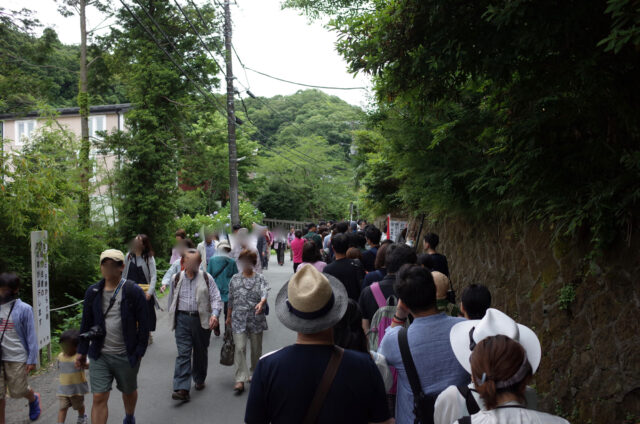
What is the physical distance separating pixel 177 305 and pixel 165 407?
1.29m

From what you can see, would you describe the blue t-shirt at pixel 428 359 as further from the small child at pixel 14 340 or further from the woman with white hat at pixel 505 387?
the small child at pixel 14 340

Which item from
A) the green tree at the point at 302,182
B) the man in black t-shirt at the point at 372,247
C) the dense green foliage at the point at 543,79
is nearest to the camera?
the dense green foliage at the point at 543,79

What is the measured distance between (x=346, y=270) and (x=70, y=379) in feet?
11.2

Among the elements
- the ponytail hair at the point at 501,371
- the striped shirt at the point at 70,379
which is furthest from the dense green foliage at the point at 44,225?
the ponytail hair at the point at 501,371

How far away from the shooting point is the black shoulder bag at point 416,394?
119 inches

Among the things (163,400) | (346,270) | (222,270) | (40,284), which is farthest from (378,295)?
(40,284)

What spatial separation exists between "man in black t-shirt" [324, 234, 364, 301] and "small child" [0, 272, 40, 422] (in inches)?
137

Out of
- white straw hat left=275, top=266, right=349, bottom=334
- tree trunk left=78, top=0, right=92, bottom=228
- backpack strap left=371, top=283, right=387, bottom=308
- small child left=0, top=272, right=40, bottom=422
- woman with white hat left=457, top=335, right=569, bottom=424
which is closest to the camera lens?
woman with white hat left=457, top=335, right=569, bottom=424

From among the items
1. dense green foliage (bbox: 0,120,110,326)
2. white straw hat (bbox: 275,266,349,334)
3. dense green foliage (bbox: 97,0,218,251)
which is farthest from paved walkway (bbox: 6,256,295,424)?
dense green foliage (bbox: 97,0,218,251)

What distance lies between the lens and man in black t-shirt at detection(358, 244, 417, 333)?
4.71 metres

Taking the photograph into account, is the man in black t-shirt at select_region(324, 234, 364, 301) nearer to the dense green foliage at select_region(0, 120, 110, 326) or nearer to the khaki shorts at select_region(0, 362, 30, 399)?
the khaki shorts at select_region(0, 362, 30, 399)

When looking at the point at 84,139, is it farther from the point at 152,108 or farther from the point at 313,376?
the point at 313,376

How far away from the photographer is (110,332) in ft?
16.3

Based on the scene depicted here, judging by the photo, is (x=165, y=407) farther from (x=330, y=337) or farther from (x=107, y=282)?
(x=330, y=337)
